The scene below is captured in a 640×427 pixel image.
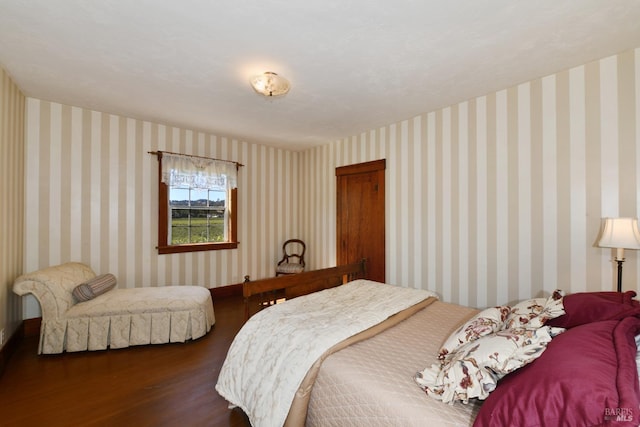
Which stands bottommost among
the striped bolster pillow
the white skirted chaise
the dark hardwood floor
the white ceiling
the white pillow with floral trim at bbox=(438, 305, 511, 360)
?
the dark hardwood floor

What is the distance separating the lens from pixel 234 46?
2.01 m

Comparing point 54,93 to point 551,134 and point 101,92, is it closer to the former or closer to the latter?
point 101,92

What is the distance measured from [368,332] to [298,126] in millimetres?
2904

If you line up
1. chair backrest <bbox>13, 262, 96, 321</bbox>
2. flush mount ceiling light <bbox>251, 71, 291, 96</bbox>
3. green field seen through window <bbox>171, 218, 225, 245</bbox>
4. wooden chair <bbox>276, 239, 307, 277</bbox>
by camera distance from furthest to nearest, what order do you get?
1. wooden chair <bbox>276, 239, 307, 277</bbox>
2. green field seen through window <bbox>171, 218, 225, 245</bbox>
3. chair backrest <bbox>13, 262, 96, 321</bbox>
4. flush mount ceiling light <bbox>251, 71, 291, 96</bbox>

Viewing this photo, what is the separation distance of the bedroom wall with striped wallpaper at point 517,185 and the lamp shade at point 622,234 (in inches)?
13.7

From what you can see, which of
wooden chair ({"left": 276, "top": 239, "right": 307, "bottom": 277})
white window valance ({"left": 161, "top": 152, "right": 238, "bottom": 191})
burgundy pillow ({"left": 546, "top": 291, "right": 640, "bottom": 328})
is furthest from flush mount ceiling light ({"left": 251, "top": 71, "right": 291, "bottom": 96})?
wooden chair ({"left": 276, "top": 239, "right": 307, "bottom": 277})

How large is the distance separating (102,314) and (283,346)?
7.35 ft

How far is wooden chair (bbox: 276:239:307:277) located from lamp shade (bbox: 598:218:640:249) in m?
3.71

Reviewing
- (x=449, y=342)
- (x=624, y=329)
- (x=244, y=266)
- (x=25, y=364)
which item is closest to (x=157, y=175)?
(x=244, y=266)

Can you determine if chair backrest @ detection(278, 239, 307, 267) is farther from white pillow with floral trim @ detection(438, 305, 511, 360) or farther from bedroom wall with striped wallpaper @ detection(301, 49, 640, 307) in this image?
white pillow with floral trim @ detection(438, 305, 511, 360)

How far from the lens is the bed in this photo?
87 cm

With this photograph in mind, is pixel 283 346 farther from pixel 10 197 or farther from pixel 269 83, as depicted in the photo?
pixel 10 197

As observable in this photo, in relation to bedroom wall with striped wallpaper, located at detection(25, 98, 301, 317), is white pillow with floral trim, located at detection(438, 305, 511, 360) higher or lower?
lower

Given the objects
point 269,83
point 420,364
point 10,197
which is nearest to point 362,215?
point 269,83
